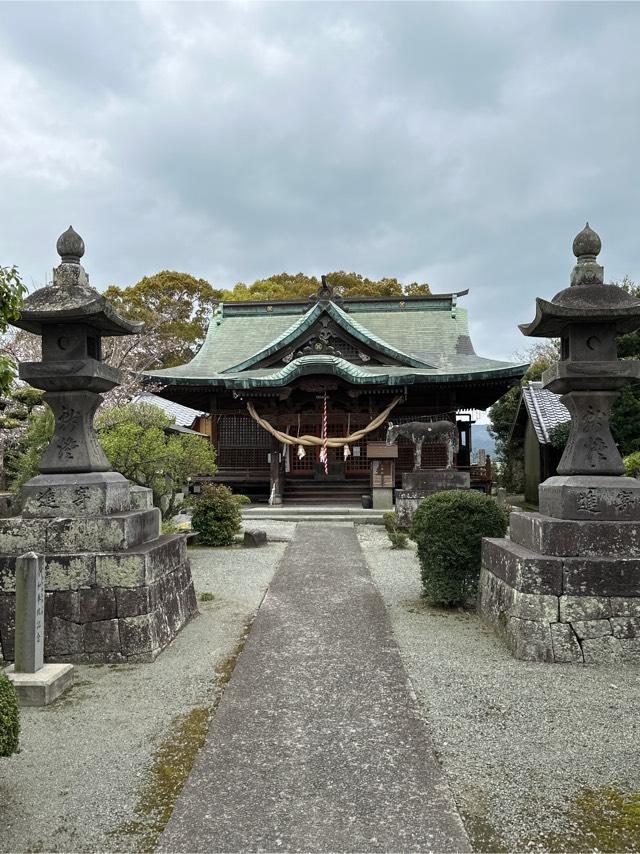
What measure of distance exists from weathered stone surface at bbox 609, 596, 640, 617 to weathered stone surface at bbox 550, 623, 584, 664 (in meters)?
0.38

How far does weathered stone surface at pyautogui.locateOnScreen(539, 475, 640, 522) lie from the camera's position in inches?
191

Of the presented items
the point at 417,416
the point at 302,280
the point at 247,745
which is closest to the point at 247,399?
the point at 417,416

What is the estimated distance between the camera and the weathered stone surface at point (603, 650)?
4500mm

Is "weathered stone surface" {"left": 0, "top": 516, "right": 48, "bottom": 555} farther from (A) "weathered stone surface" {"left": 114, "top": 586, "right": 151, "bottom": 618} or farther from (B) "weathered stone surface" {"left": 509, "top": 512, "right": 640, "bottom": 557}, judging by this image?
(B) "weathered stone surface" {"left": 509, "top": 512, "right": 640, "bottom": 557}

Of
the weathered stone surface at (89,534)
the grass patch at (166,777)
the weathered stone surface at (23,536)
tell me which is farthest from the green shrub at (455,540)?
the weathered stone surface at (23,536)

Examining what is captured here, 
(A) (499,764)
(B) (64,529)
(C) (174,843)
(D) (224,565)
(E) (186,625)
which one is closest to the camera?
(C) (174,843)

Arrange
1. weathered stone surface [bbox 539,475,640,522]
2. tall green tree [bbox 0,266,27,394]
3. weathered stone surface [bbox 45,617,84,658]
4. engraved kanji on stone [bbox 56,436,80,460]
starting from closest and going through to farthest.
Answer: tall green tree [bbox 0,266,27,394] → weathered stone surface [bbox 45,617,84,658] → weathered stone surface [bbox 539,475,640,522] → engraved kanji on stone [bbox 56,436,80,460]

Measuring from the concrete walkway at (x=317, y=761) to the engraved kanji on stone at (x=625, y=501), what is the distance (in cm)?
231

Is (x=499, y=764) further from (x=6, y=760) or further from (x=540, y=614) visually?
(x=6, y=760)

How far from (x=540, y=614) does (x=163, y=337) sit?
27596mm

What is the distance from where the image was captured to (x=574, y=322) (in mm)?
5156

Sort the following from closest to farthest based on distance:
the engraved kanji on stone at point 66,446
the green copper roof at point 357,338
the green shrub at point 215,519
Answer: the engraved kanji on stone at point 66,446 < the green shrub at point 215,519 < the green copper roof at point 357,338

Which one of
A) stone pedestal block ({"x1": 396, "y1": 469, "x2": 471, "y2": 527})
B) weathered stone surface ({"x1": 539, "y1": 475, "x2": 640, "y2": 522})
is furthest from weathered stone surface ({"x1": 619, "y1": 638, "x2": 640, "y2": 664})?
stone pedestal block ({"x1": 396, "y1": 469, "x2": 471, "y2": 527})

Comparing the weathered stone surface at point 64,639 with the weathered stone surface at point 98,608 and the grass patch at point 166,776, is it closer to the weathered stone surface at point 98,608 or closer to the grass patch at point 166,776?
the weathered stone surface at point 98,608
